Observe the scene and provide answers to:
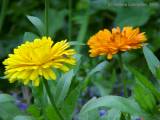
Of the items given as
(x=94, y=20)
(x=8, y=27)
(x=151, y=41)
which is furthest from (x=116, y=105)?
(x=8, y=27)

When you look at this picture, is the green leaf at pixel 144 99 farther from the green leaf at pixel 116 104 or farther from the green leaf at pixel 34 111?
the green leaf at pixel 34 111

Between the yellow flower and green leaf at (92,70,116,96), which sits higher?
the yellow flower

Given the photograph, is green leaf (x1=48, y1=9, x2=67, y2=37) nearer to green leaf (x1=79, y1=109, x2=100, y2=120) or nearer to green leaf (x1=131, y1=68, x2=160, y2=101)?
green leaf (x1=79, y1=109, x2=100, y2=120)

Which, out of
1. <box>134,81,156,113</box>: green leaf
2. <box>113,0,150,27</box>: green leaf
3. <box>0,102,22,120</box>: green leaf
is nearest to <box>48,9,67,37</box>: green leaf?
<box>113,0,150,27</box>: green leaf

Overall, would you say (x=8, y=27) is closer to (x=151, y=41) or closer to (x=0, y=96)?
(x=151, y=41)

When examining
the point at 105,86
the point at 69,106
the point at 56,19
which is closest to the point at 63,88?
the point at 69,106

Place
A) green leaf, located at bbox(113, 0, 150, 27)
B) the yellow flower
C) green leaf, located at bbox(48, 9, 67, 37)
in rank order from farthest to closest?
green leaf, located at bbox(48, 9, 67, 37) < green leaf, located at bbox(113, 0, 150, 27) < the yellow flower

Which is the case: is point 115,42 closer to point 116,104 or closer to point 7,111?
point 116,104
